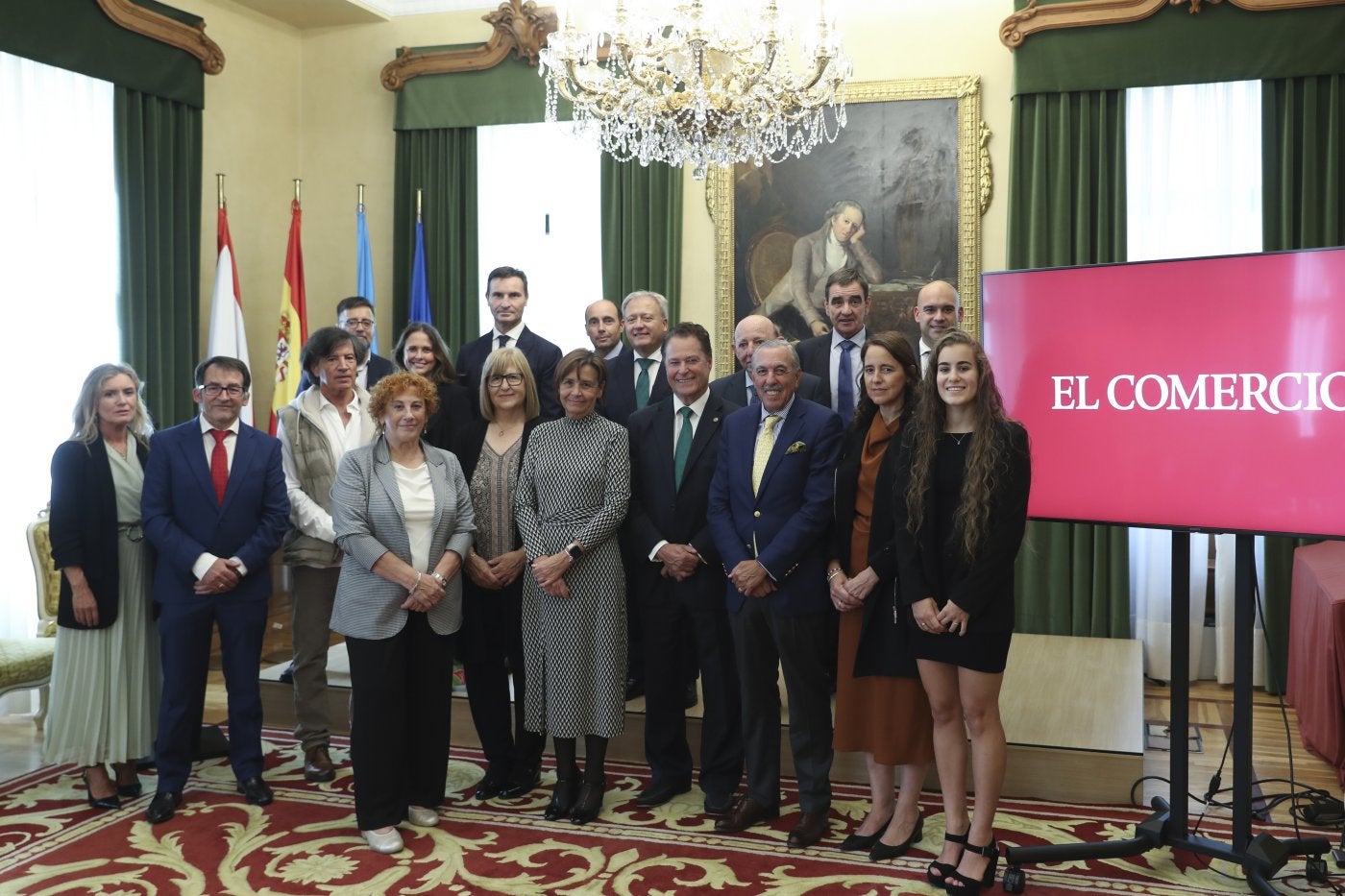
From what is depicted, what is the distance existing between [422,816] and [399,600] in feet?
2.46

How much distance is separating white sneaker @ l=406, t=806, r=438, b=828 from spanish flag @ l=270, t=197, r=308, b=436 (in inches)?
130

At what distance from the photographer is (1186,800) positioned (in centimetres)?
346

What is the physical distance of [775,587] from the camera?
3.74 meters

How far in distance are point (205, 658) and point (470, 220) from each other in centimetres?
382

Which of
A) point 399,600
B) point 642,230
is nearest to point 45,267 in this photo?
point 642,230

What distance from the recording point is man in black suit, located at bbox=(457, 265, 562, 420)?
4.93m

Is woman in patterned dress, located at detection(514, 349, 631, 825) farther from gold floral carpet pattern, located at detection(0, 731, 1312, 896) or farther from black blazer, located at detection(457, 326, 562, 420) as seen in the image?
black blazer, located at detection(457, 326, 562, 420)

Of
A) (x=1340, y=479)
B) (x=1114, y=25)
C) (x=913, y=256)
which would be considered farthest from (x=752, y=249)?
(x=1340, y=479)

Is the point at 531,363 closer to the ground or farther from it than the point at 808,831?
farther from it

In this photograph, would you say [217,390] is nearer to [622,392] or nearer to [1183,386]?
[622,392]

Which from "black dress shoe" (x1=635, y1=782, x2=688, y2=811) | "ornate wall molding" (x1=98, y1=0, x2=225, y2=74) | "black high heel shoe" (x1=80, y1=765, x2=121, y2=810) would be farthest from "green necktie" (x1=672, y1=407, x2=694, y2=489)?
"ornate wall molding" (x1=98, y1=0, x2=225, y2=74)

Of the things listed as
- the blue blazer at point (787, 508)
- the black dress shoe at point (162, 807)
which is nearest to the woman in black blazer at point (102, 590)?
the black dress shoe at point (162, 807)

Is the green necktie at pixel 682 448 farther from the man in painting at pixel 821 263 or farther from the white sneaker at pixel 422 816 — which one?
the man in painting at pixel 821 263

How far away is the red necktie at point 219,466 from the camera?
13.5 feet
